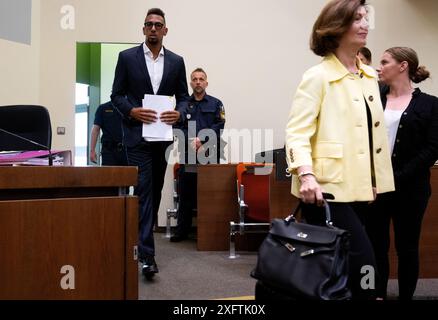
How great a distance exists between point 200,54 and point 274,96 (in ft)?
2.97

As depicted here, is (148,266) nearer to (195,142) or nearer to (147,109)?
(147,109)

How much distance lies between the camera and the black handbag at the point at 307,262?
1148mm

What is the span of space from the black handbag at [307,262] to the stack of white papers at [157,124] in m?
1.41

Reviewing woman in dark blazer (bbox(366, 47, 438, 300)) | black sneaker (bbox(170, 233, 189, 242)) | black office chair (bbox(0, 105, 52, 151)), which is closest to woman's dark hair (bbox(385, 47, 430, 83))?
woman in dark blazer (bbox(366, 47, 438, 300))

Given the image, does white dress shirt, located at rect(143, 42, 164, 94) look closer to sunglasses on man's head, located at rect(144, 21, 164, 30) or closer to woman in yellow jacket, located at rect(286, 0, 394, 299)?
sunglasses on man's head, located at rect(144, 21, 164, 30)

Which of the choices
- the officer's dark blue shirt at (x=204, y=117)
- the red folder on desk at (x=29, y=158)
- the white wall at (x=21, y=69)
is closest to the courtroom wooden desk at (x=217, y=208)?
the officer's dark blue shirt at (x=204, y=117)

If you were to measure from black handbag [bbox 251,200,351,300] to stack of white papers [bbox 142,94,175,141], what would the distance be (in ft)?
4.61

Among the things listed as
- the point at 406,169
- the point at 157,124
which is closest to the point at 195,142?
the point at 157,124

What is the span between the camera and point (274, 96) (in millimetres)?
5164

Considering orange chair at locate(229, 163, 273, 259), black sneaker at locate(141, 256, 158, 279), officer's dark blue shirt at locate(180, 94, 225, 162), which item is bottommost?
black sneaker at locate(141, 256, 158, 279)

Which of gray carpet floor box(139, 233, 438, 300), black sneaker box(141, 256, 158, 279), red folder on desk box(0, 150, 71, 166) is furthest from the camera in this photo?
black sneaker box(141, 256, 158, 279)

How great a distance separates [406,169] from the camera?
212cm

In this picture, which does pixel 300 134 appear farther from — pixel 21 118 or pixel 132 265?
pixel 21 118

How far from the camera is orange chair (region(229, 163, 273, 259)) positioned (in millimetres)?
3652
